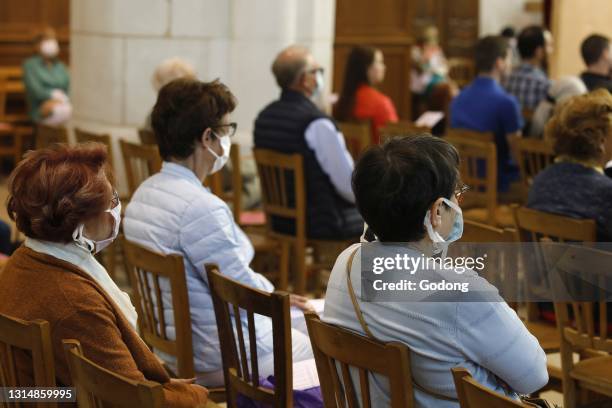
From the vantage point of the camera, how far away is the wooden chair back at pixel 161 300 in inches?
121

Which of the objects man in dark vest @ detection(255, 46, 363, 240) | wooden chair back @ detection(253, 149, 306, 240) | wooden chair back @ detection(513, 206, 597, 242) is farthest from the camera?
man in dark vest @ detection(255, 46, 363, 240)

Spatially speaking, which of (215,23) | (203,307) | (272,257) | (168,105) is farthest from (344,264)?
(215,23)

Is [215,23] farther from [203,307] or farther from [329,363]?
[329,363]

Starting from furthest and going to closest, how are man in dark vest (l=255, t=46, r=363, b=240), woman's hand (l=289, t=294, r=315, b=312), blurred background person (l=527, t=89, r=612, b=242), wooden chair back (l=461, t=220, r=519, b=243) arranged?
man in dark vest (l=255, t=46, r=363, b=240)
blurred background person (l=527, t=89, r=612, b=242)
woman's hand (l=289, t=294, r=315, b=312)
wooden chair back (l=461, t=220, r=519, b=243)

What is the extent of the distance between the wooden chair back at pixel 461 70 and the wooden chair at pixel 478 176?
255 inches

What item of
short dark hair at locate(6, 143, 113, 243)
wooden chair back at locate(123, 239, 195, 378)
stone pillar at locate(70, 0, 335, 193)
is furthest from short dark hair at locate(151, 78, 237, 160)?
stone pillar at locate(70, 0, 335, 193)

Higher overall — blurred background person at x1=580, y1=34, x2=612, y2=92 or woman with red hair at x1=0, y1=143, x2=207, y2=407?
blurred background person at x1=580, y1=34, x2=612, y2=92

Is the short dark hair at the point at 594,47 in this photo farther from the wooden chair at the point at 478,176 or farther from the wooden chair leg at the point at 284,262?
the wooden chair leg at the point at 284,262

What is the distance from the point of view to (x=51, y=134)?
5.78 meters

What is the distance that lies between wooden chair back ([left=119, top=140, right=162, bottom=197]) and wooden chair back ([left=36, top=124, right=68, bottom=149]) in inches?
13.5

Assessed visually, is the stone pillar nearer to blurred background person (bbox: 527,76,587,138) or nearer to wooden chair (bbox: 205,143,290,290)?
wooden chair (bbox: 205,143,290,290)

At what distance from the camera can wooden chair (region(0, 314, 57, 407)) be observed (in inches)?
88.0

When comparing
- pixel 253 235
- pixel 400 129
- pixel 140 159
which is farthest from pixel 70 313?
pixel 400 129

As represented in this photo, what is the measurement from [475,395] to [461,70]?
36.7ft
